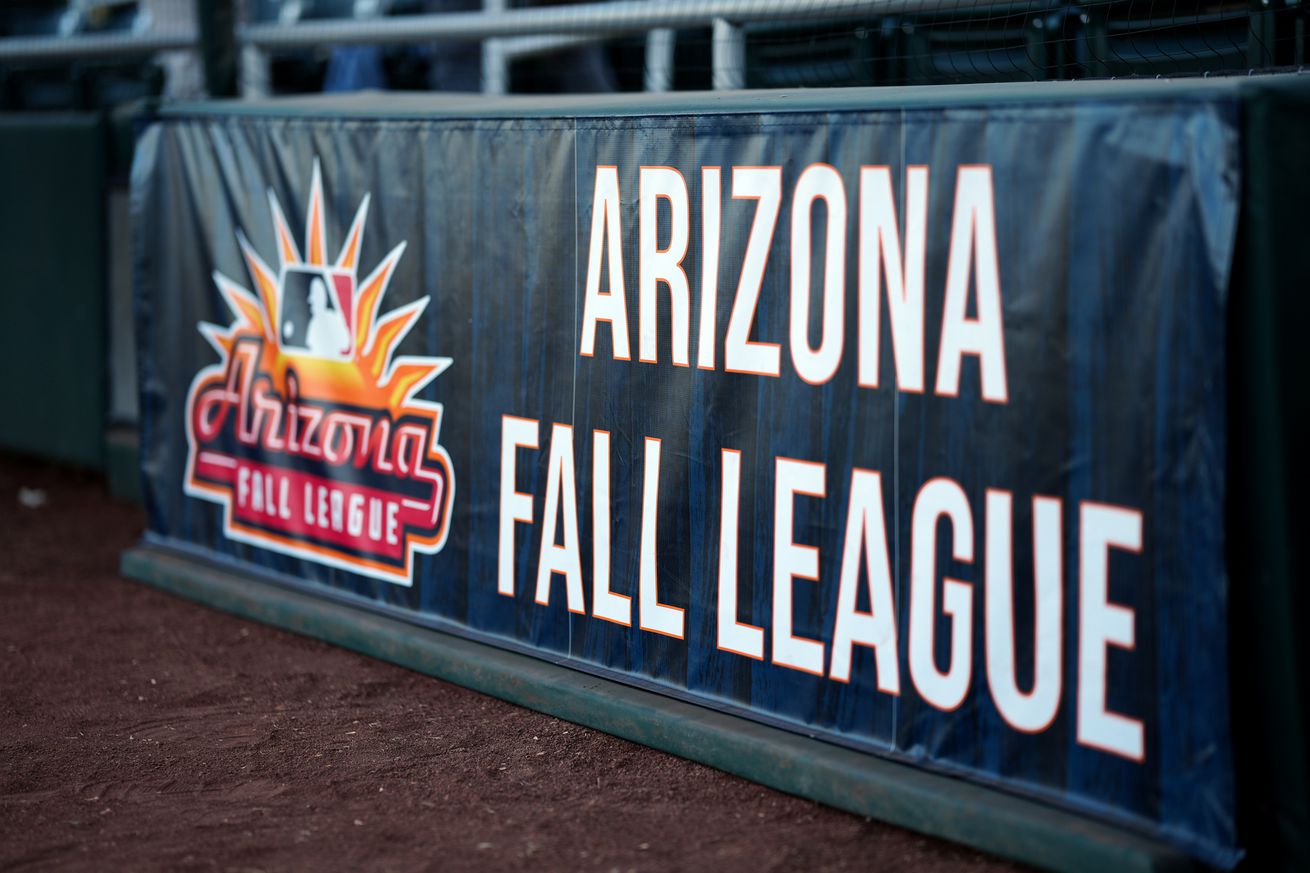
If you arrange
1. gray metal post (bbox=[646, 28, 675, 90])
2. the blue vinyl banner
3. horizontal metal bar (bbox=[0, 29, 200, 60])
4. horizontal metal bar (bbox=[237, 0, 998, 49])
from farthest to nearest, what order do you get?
1. horizontal metal bar (bbox=[0, 29, 200, 60])
2. gray metal post (bbox=[646, 28, 675, 90])
3. horizontal metal bar (bbox=[237, 0, 998, 49])
4. the blue vinyl banner

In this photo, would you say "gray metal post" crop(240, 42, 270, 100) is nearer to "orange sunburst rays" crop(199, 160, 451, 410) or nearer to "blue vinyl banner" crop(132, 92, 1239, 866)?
"blue vinyl banner" crop(132, 92, 1239, 866)

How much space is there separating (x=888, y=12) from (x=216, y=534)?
3049 millimetres

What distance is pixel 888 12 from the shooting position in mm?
4504

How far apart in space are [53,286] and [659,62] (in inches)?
143

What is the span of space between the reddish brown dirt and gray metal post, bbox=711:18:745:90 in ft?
7.35

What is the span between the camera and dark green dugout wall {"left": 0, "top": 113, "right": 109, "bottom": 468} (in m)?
7.39

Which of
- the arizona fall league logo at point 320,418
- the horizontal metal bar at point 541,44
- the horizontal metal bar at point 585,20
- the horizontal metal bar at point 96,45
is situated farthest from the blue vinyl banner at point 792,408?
the horizontal metal bar at point 96,45

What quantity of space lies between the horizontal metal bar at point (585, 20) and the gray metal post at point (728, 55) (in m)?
0.06

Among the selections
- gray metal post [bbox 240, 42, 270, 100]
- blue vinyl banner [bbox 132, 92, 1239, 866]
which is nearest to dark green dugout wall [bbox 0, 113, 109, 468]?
gray metal post [bbox 240, 42, 270, 100]

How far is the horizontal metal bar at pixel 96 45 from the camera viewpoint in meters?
7.20

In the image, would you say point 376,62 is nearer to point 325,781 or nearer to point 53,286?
point 53,286

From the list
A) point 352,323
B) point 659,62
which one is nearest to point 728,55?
point 659,62

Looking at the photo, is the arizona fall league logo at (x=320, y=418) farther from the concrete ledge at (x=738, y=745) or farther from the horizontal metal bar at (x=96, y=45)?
the horizontal metal bar at (x=96, y=45)

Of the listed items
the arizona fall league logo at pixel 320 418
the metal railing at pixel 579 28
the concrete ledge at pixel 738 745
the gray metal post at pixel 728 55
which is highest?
the metal railing at pixel 579 28
